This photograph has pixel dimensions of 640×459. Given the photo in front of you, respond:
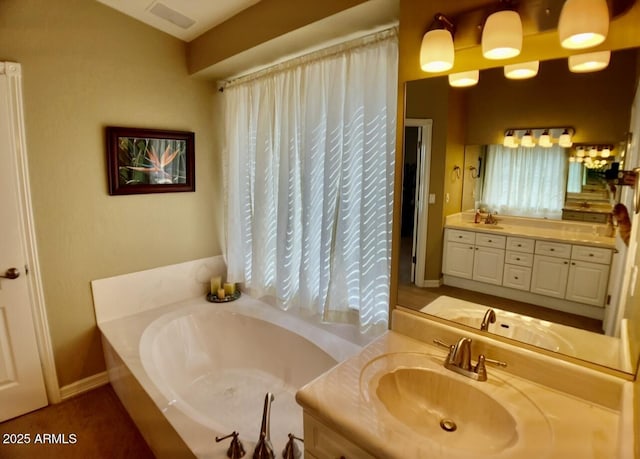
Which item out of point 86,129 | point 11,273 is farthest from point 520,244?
point 11,273

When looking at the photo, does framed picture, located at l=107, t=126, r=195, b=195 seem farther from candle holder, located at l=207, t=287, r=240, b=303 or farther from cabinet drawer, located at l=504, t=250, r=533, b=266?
cabinet drawer, located at l=504, t=250, r=533, b=266

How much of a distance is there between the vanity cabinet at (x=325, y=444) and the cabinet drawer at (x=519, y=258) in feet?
2.88

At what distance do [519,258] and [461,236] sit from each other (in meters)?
0.24

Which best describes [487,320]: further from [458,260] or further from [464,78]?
[464,78]

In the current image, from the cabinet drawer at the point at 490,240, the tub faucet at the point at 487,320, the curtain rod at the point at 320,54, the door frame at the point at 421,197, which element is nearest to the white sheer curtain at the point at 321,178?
the curtain rod at the point at 320,54

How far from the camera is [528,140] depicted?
4.23 feet

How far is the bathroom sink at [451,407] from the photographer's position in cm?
98

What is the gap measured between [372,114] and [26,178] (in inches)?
83.4

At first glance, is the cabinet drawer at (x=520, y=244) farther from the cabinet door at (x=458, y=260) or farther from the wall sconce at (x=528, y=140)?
the wall sconce at (x=528, y=140)

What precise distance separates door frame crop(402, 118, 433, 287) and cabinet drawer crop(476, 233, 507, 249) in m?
0.23

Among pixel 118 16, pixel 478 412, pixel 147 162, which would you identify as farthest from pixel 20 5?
pixel 478 412

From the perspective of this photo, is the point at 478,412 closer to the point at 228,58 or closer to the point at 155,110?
the point at 228,58

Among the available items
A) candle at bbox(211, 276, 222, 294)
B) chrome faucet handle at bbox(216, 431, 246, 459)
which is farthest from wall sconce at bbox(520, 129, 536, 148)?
candle at bbox(211, 276, 222, 294)

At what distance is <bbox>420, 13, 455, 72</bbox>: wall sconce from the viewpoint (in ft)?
4.15
